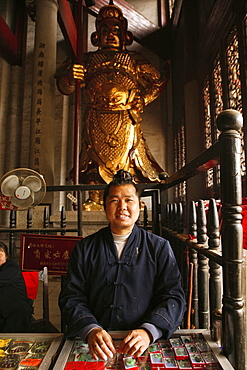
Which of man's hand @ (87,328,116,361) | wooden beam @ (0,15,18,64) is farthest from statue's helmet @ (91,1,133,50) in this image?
man's hand @ (87,328,116,361)

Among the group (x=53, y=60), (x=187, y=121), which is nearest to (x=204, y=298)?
(x=187, y=121)

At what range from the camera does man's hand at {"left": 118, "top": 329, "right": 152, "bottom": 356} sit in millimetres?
845

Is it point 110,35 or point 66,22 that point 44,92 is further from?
point 66,22

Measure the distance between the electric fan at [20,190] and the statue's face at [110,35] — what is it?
4534 mm

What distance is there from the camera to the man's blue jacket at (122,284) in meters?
1.04

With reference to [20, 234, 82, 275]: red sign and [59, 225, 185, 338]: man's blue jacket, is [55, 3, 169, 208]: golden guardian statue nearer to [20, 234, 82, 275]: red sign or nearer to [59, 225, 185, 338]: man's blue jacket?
[20, 234, 82, 275]: red sign

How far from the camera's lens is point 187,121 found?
17.1ft

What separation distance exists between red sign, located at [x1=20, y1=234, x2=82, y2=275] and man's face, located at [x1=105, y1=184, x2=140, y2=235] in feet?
3.11

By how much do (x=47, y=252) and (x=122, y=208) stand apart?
116 cm

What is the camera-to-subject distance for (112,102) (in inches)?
217

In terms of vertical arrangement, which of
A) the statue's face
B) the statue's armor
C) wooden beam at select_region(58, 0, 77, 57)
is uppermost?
wooden beam at select_region(58, 0, 77, 57)

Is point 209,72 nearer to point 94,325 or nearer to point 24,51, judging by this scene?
point 94,325

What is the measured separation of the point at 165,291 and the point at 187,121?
4.60 meters

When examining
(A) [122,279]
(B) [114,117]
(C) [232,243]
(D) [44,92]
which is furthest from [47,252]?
(D) [44,92]
